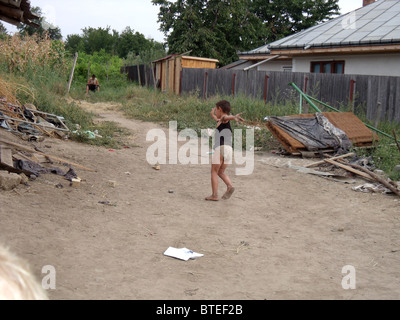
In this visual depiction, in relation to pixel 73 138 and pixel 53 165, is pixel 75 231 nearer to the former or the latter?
pixel 53 165

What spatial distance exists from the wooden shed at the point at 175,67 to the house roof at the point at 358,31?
5056mm

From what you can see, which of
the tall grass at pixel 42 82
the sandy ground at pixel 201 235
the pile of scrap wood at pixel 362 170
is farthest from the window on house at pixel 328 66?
the sandy ground at pixel 201 235

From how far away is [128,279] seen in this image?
390cm

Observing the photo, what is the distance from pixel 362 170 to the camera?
8469 mm

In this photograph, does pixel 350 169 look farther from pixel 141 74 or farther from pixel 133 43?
pixel 133 43

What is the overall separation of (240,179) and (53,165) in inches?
134

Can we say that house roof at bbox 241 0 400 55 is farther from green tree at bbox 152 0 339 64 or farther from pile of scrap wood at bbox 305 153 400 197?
green tree at bbox 152 0 339 64

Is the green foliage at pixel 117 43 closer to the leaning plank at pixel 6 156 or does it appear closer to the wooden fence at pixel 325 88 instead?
the wooden fence at pixel 325 88

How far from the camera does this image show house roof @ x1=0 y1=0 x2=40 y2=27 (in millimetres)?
7377

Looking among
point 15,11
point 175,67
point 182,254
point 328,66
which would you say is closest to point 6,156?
point 15,11

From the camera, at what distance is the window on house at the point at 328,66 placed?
18016mm

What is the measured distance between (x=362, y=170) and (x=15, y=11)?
6.91 meters

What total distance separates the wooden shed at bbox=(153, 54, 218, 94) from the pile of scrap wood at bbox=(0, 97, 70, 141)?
42.1ft

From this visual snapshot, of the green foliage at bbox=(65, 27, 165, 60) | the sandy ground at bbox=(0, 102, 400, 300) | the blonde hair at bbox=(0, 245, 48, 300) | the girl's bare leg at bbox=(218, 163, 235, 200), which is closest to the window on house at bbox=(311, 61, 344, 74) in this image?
the sandy ground at bbox=(0, 102, 400, 300)
